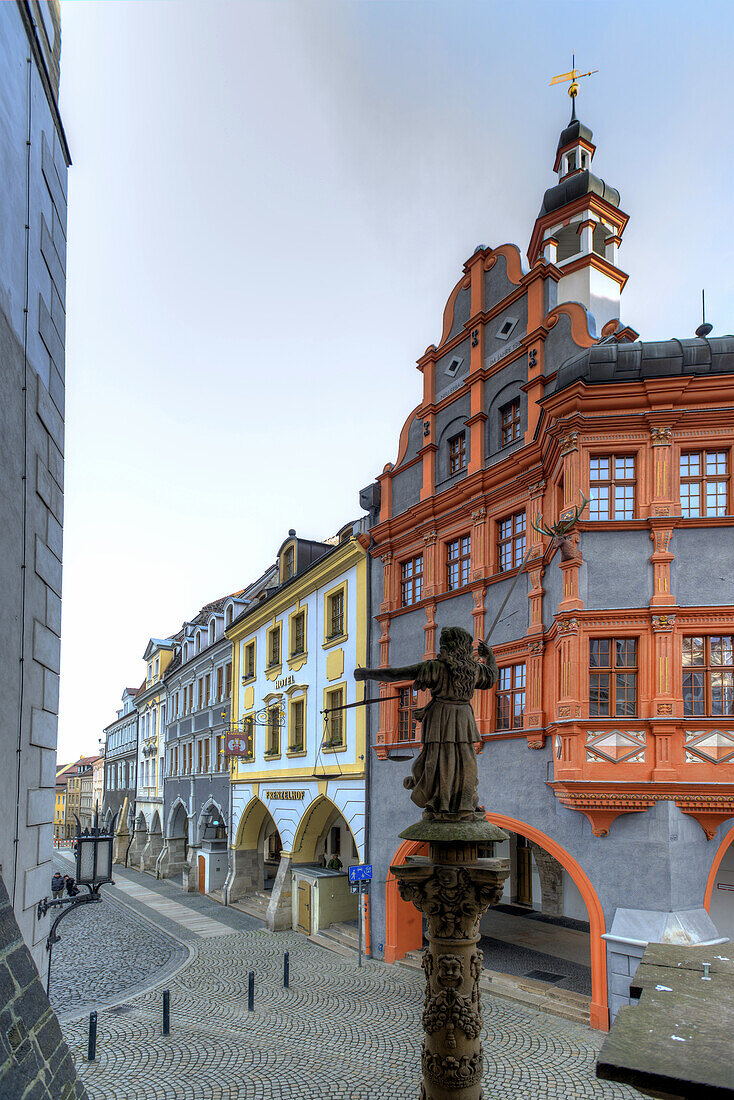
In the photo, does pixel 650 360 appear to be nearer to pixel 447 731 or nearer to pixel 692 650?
pixel 692 650

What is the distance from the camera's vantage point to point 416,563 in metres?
22.1

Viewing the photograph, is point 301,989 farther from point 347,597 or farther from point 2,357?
point 2,357

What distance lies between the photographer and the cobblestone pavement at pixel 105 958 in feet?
63.8

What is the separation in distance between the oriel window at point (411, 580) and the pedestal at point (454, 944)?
15.3 meters

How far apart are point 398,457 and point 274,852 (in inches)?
1069

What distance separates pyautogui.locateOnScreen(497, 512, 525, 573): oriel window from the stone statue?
11076 mm

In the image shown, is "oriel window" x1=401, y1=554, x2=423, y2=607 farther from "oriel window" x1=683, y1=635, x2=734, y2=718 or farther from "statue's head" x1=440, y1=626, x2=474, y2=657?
"statue's head" x1=440, y1=626, x2=474, y2=657

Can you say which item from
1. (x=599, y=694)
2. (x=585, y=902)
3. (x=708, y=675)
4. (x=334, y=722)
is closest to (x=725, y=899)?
(x=585, y=902)

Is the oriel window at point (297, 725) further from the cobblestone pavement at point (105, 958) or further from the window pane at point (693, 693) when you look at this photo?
the window pane at point (693, 693)

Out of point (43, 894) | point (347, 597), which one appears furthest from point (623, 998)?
A: point (347, 597)

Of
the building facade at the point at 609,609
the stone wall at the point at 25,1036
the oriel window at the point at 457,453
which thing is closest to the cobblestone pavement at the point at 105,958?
the building facade at the point at 609,609

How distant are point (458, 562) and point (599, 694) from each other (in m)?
6.44

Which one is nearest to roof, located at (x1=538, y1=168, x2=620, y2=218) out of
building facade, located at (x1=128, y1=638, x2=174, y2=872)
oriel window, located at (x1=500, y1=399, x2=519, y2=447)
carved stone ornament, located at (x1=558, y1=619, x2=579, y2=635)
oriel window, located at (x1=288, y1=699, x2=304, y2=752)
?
oriel window, located at (x1=500, y1=399, x2=519, y2=447)

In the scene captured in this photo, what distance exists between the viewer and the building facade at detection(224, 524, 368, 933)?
24.4m
